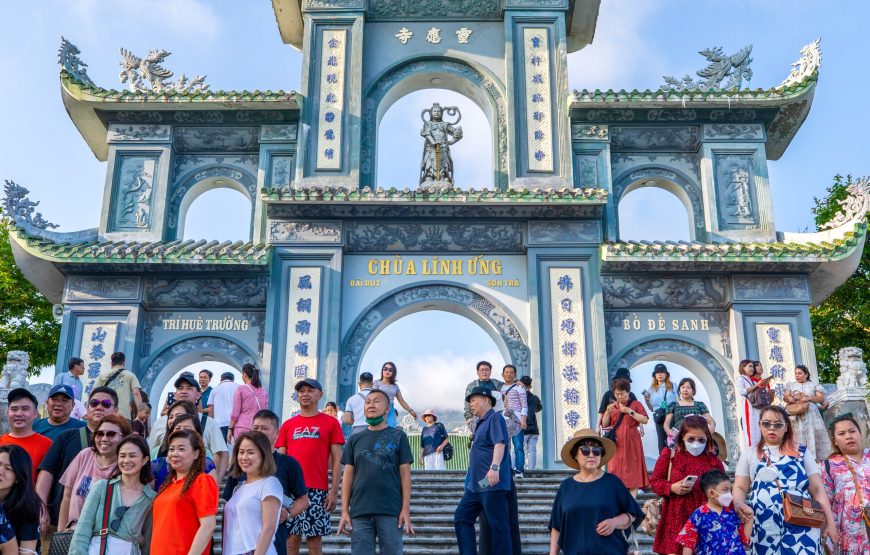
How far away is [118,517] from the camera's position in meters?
5.86

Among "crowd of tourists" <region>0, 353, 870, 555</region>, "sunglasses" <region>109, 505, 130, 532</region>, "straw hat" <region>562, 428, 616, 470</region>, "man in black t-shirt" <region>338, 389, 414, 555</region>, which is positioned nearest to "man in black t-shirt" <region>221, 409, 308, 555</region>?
"crowd of tourists" <region>0, 353, 870, 555</region>

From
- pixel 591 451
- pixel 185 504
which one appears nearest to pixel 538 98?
pixel 591 451

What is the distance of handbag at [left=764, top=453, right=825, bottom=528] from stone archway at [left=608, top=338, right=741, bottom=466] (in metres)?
9.45

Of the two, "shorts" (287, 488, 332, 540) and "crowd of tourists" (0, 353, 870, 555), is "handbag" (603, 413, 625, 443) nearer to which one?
"crowd of tourists" (0, 353, 870, 555)

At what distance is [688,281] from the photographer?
1625 cm

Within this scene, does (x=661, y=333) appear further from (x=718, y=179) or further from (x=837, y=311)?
(x=837, y=311)

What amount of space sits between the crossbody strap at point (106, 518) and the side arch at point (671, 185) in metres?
12.7

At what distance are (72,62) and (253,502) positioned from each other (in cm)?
1370

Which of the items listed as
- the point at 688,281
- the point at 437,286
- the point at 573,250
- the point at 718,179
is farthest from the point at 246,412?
the point at 718,179

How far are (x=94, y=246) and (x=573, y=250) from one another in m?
8.13

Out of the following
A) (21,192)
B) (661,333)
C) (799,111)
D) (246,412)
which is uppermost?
(799,111)

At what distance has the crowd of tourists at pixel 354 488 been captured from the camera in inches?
231

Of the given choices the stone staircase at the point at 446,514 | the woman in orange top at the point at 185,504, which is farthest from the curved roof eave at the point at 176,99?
the woman in orange top at the point at 185,504

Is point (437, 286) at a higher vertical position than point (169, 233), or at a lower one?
lower
